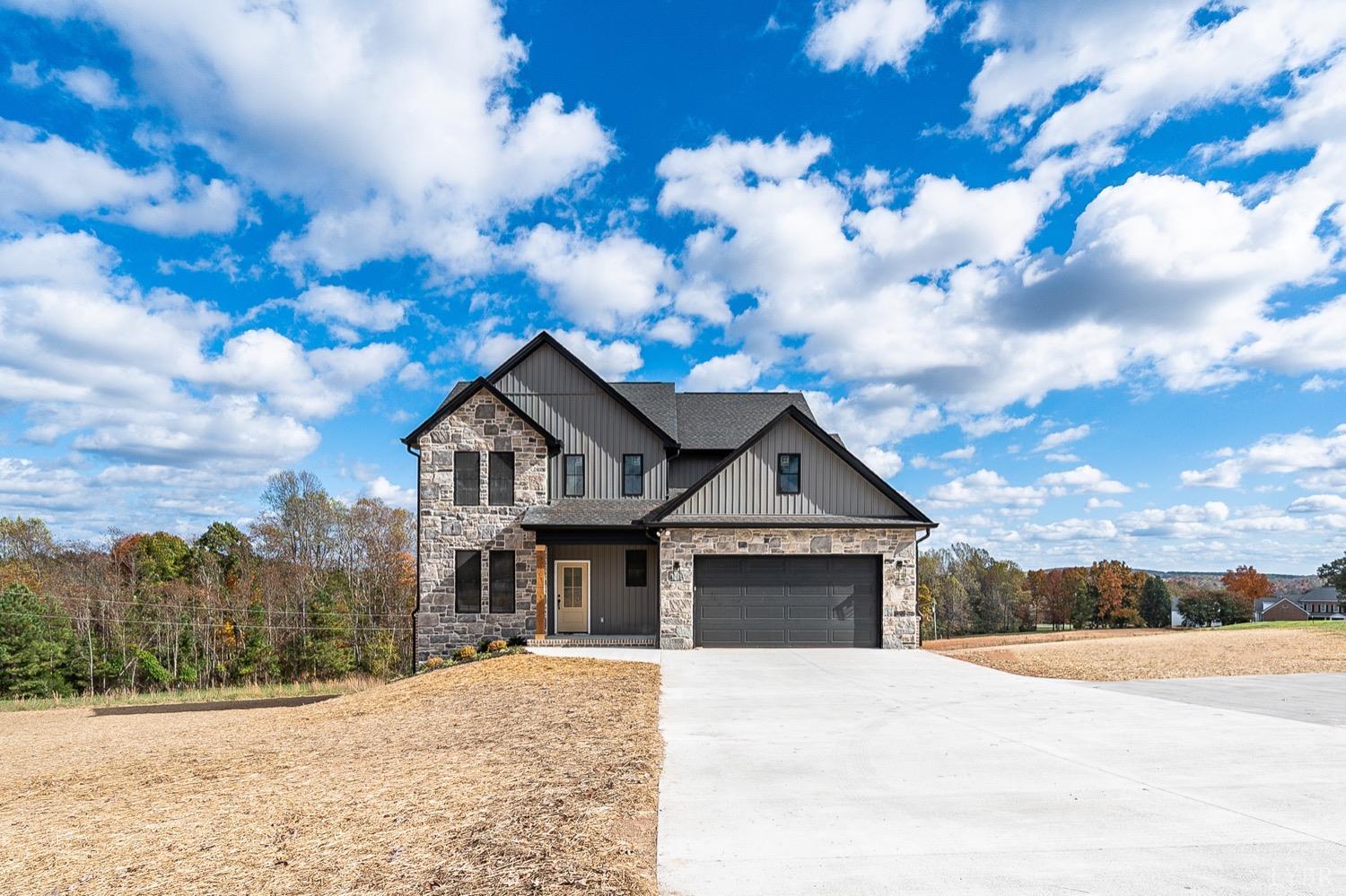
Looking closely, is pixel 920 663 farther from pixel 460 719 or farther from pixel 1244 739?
pixel 460 719

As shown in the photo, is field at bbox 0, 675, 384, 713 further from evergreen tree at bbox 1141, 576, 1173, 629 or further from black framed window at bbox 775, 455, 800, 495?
evergreen tree at bbox 1141, 576, 1173, 629

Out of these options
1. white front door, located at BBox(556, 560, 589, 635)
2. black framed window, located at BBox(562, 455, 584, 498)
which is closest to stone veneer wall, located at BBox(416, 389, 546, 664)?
white front door, located at BBox(556, 560, 589, 635)

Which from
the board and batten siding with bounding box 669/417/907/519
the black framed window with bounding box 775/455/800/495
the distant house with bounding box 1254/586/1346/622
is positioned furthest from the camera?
the distant house with bounding box 1254/586/1346/622

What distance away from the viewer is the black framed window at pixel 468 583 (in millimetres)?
21188

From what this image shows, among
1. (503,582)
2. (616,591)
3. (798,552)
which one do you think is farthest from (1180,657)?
(503,582)

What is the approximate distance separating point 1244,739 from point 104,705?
32.6m

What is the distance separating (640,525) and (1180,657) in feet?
42.0

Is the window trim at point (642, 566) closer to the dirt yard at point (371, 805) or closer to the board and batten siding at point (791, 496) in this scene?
the board and batten siding at point (791, 496)

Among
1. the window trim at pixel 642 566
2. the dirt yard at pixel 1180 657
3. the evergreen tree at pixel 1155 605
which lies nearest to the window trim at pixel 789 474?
the window trim at pixel 642 566

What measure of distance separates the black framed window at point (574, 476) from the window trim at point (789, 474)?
244 inches

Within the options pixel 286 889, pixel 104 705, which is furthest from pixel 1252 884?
pixel 104 705

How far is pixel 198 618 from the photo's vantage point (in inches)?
1591

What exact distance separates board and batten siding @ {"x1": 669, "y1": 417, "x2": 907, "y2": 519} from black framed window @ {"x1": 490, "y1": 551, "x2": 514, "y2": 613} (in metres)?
5.20

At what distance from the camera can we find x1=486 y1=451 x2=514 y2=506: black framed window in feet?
70.8
